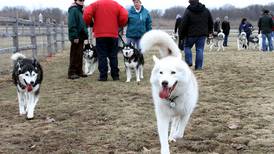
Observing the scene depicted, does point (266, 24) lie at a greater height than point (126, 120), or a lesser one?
greater

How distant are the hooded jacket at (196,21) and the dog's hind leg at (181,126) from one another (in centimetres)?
598

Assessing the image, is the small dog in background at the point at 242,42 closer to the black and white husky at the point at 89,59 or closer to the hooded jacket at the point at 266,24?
the hooded jacket at the point at 266,24

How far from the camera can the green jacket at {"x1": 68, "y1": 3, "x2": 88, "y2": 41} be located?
28.8 feet

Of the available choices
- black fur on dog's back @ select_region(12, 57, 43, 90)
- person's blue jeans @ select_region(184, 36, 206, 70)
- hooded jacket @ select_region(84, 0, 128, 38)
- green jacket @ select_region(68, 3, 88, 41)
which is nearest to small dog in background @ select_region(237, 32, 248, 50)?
person's blue jeans @ select_region(184, 36, 206, 70)

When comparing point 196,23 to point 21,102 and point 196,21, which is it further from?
point 21,102

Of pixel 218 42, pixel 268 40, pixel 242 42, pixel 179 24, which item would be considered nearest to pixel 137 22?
pixel 179 24

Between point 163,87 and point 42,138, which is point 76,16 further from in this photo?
point 163,87

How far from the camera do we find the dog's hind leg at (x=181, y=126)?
12.9 ft

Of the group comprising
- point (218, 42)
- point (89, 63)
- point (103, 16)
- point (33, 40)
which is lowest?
point (89, 63)

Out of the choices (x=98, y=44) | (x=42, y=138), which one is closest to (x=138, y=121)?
(x=42, y=138)

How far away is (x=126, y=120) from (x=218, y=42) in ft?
54.3

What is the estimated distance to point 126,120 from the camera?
5020 millimetres

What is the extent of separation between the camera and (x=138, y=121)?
16.3 ft

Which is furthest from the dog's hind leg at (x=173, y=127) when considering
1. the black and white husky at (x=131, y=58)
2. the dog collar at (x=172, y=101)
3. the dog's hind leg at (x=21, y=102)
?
the black and white husky at (x=131, y=58)
